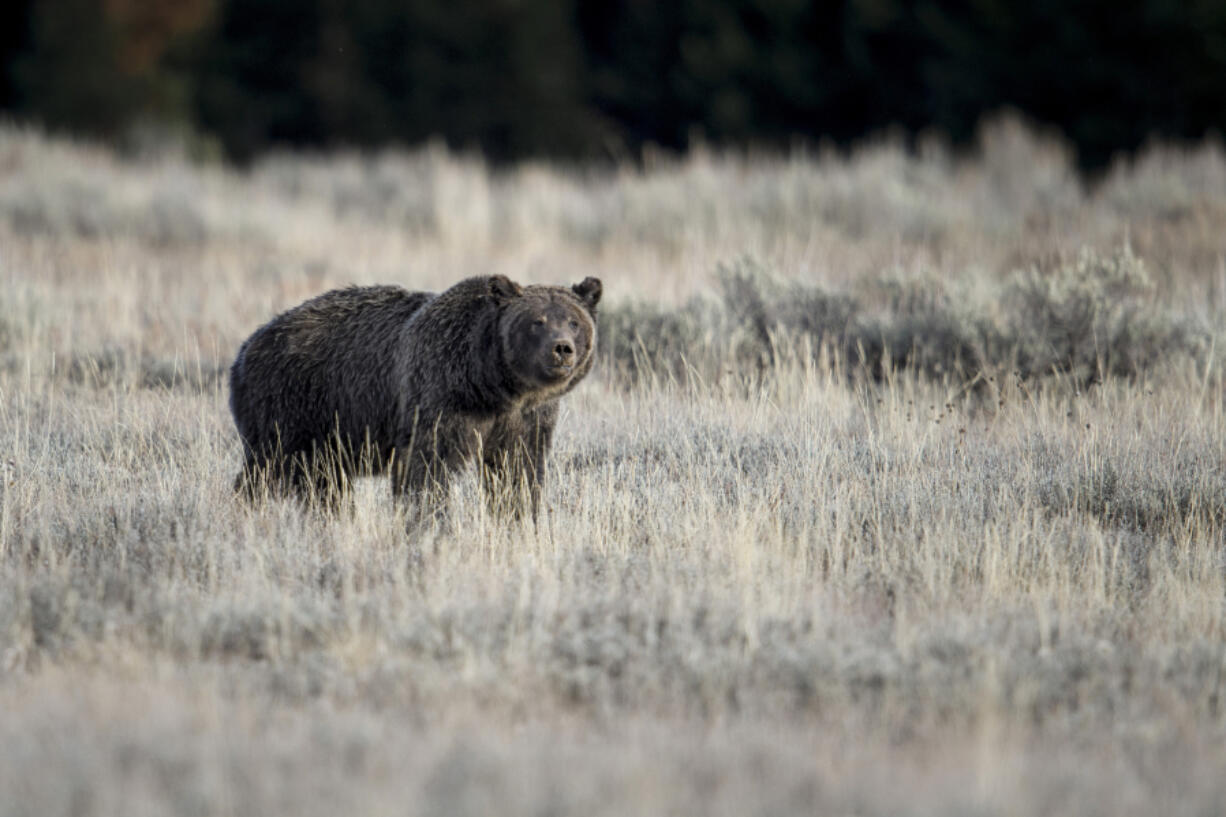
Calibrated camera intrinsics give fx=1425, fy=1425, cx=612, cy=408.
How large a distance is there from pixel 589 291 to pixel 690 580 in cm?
160

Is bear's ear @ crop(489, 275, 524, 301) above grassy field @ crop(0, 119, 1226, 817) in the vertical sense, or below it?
above

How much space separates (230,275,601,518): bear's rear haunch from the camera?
6391mm

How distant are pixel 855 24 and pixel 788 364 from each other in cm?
2347

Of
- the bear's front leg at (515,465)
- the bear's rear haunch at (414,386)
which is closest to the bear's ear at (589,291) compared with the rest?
the bear's rear haunch at (414,386)

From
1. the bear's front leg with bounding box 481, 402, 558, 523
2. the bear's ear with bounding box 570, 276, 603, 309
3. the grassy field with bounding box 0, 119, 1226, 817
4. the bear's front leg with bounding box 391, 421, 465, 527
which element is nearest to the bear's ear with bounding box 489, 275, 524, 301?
the bear's ear with bounding box 570, 276, 603, 309

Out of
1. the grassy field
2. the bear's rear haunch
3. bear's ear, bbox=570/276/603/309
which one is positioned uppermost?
bear's ear, bbox=570/276/603/309

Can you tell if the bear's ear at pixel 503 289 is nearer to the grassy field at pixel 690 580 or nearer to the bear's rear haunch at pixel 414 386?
the bear's rear haunch at pixel 414 386

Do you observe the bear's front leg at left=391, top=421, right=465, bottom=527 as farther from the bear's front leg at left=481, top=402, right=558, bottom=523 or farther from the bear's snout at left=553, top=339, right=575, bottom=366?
the bear's snout at left=553, top=339, right=575, bottom=366

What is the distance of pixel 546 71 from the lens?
35250mm

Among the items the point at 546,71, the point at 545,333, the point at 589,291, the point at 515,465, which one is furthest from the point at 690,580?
the point at 546,71

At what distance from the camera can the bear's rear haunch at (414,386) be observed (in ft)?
21.0

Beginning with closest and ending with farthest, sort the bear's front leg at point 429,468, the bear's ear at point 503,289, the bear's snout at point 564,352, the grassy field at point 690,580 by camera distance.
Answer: the grassy field at point 690,580
the bear's snout at point 564,352
the bear's front leg at point 429,468
the bear's ear at point 503,289

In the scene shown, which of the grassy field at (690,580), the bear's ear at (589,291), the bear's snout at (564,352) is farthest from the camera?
the bear's ear at (589,291)

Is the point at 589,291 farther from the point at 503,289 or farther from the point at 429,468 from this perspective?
the point at 429,468
